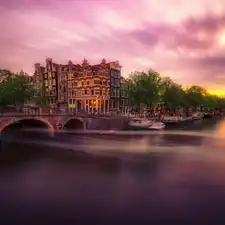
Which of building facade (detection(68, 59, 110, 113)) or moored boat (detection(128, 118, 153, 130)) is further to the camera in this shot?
building facade (detection(68, 59, 110, 113))

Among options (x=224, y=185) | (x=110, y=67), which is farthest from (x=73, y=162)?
(x=110, y=67)

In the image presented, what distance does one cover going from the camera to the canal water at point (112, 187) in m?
15.9

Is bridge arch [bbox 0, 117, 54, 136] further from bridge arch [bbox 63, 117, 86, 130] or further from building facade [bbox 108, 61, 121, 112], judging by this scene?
building facade [bbox 108, 61, 121, 112]

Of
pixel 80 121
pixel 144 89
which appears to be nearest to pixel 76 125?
pixel 80 121

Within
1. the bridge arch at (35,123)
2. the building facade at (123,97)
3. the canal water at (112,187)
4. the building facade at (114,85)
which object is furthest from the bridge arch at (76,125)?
the building facade at (123,97)

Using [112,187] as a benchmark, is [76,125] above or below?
above

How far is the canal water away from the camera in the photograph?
15.9 meters

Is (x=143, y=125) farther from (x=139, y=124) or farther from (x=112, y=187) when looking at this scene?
(x=112, y=187)

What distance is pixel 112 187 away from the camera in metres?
21.1

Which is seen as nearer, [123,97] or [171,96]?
[123,97]

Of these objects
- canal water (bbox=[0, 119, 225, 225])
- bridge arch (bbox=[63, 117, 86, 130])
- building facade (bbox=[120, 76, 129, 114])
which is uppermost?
building facade (bbox=[120, 76, 129, 114])

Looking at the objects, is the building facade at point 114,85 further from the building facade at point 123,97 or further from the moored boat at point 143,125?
the moored boat at point 143,125

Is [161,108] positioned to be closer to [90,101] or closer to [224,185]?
[90,101]

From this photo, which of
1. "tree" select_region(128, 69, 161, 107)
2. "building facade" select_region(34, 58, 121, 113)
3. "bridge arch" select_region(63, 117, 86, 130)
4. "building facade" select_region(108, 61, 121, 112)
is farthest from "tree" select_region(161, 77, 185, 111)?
"bridge arch" select_region(63, 117, 86, 130)
